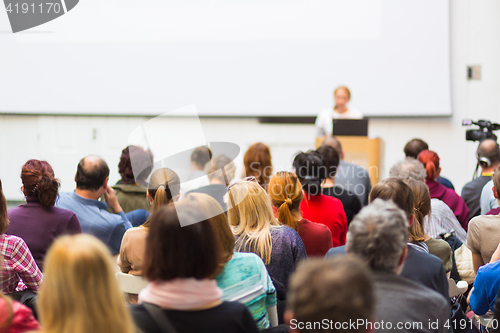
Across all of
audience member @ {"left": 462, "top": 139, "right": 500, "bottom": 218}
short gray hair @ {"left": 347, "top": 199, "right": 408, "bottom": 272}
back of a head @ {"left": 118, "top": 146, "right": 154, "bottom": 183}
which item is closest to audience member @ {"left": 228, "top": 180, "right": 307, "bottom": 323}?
short gray hair @ {"left": 347, "top": 199, "right": 408, "bottom": 272}

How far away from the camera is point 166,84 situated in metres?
6.49

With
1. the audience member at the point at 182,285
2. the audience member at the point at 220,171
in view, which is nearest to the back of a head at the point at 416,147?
the audience member at the point at 220,171

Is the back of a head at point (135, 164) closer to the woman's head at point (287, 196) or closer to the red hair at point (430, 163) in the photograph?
the woman's head at point (287, 196)

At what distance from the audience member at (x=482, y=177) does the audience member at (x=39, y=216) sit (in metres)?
2.65

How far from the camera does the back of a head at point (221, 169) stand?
343 cm

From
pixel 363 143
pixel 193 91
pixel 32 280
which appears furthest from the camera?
pixel 193 91

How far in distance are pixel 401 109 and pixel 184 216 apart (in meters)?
5.41

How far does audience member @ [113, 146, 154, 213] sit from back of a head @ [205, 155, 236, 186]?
0.52m

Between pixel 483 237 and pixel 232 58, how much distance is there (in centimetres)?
481

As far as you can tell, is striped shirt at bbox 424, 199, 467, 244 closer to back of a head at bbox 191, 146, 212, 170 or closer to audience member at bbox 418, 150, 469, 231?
audience member at bbox 418, 150, 469, 231

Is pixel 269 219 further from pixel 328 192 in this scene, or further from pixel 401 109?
pixel 401 109

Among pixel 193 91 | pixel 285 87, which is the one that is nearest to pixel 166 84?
pixel 193 91

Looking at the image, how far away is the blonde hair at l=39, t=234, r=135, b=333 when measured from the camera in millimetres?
957

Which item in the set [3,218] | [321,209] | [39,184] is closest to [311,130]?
[321,209]
